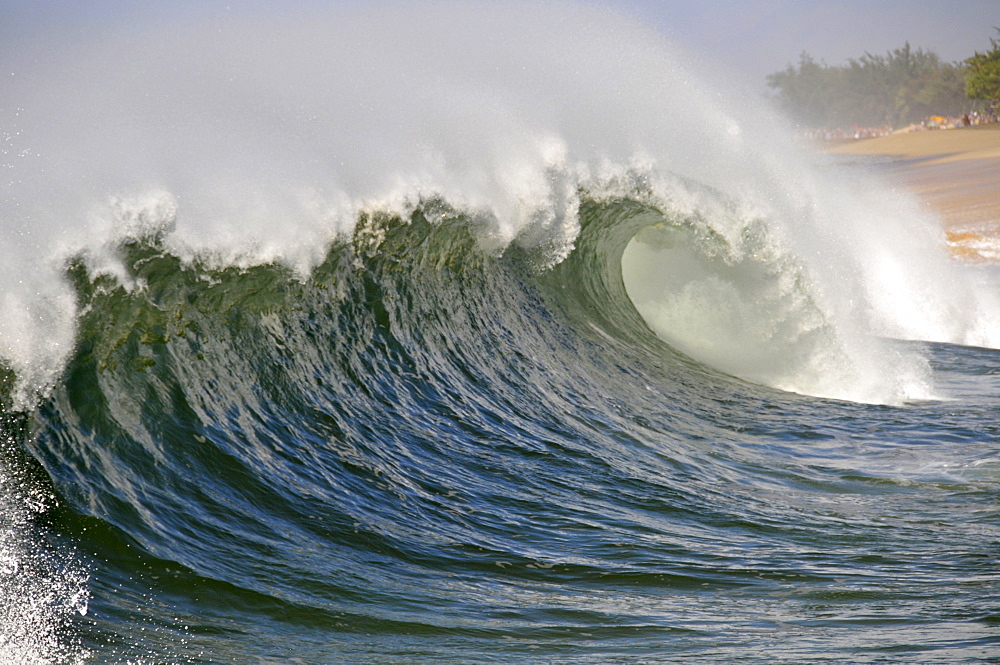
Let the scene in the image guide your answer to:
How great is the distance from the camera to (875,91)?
106750 mm

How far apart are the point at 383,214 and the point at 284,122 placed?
34.3 inches

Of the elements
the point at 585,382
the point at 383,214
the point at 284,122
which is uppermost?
the point at 284,122

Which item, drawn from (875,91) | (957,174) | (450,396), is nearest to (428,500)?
(450,396)

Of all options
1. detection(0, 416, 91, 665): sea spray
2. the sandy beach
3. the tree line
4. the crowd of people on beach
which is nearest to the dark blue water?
detection(0, 416, 91, 665): sea spray

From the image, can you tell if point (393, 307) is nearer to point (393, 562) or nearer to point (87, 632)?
point (393, 562)

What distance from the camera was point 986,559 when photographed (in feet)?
11.8

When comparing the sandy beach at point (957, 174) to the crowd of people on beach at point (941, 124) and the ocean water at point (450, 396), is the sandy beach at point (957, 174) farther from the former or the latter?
Answer: the ocean water at point (450, 396)

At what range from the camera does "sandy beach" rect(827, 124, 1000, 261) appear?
60.4ft

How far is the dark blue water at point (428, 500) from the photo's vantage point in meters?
2.94

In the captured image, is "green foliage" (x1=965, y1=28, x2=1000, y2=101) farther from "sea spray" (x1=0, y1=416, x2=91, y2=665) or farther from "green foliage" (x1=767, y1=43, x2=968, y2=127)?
"sea spray" (x1=0, y1=416, x2=91, y2=665)

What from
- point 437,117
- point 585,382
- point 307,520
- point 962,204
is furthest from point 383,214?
point 962,204

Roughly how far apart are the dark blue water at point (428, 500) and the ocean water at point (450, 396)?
0.02 meters

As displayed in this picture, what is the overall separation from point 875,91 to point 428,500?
11520 centimetres

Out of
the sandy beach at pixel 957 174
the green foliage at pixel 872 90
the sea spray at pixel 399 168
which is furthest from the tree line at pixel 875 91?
the sea spray at pixel 399 168
